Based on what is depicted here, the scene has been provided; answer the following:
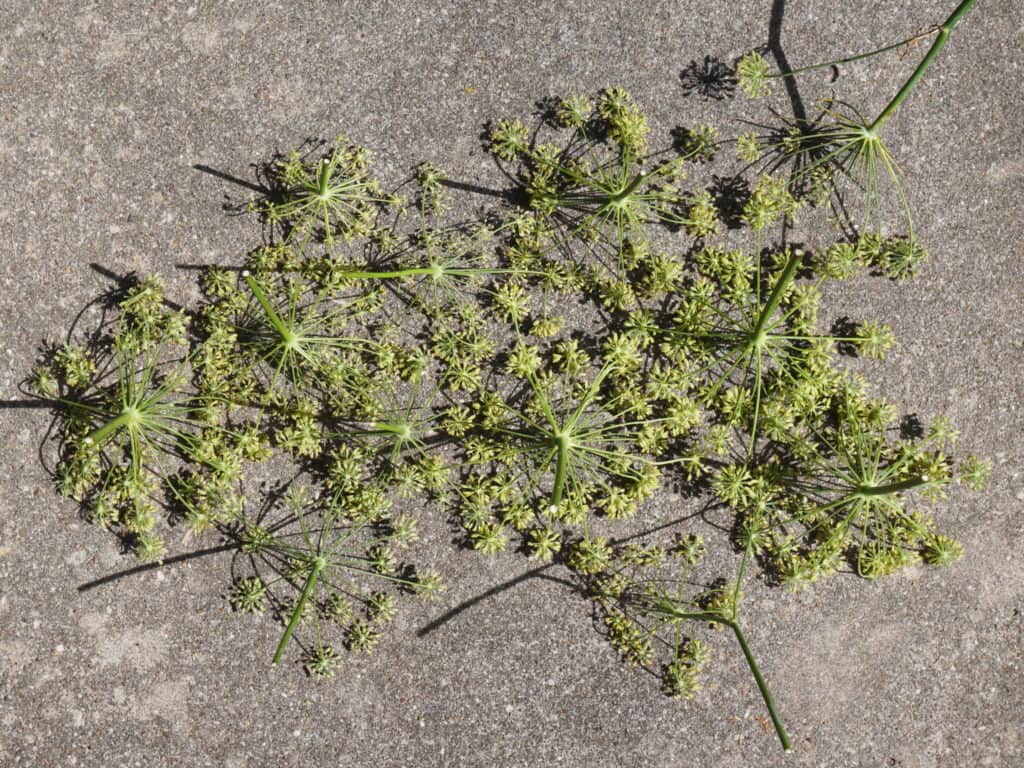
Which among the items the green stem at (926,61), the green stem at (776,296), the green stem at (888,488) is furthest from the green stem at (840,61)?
the green stem at (888,488)

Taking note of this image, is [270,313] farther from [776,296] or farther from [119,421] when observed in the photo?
[776,296]

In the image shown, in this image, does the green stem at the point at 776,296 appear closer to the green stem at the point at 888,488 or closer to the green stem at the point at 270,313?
the green stem at the point at 888,488

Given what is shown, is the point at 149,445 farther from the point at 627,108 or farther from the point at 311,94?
the point at 627,108

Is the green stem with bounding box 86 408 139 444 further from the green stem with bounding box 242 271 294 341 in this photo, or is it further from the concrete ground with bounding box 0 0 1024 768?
the green stem with bounding box 242 271 294 341

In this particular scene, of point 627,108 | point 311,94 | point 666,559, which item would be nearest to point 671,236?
point 627,108

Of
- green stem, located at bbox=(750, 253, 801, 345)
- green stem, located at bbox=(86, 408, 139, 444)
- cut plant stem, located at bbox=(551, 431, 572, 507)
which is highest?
green stem, located at bbox=(750, 253, 801, 345)

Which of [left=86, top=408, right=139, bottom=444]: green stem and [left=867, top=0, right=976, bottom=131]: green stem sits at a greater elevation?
[left=867, top=0, right=976, bottom=131]: green stem

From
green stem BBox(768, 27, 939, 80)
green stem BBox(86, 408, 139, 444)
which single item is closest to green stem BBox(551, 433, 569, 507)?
green stem BBox(86, 408, 139, 444)

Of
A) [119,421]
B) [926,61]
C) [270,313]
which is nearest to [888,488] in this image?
[926,61]

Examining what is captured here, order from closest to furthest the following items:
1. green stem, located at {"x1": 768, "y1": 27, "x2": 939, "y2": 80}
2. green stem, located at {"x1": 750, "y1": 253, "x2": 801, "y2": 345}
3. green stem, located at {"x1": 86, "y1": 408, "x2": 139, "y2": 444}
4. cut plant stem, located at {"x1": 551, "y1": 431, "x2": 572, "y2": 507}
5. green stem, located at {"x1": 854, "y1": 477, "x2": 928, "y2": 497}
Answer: green stem, located at {"x1": 750, "y1": 253, "x2": 801, "y2": 345}, green stem, located at {"x1": 854, "y1": 477, "x2": 928, "y2": 497}, cut plant stem, located at {"x1": 551, "y1": 431, "x2": 572, "y2": 507}, green stem, located at {"x1": 86, "y1": 408, "x2": 139, "y2": 444}, green stem, located at {"x1": 768, "y1": 27, "x2": 939, "y2": 80}
